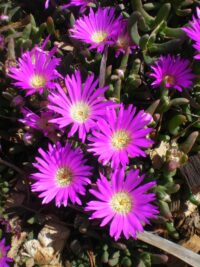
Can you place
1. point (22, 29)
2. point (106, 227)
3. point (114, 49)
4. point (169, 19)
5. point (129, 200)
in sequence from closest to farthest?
point (129, 200), point (106, 227), point (114, 49), point (169, 19), point (22, 29)

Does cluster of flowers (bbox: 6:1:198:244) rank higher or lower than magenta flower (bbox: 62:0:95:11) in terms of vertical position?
lower

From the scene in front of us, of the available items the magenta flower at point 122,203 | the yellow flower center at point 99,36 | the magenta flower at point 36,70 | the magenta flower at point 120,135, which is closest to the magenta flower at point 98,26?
the yellow flower center at point 99,36

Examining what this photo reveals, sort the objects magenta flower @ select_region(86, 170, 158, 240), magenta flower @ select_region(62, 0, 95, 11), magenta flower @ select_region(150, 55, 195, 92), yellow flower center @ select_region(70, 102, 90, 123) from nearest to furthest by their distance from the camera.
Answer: magenta flower @ select_region(86, 170, 158, 240) < yellow flower center @ select_region(70, 102, 90, 123) < magenta flower @ select_region(150, 55, 195, 92) < magenta flower @ select_region(62, 0, 95, 11)

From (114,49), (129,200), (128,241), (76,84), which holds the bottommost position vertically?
(128,241)

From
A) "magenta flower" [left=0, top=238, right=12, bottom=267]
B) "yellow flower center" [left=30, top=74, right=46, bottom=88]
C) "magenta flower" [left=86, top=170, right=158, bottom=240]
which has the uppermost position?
"yellow flower center" [left=30, top=74, right=46, bottom=88]

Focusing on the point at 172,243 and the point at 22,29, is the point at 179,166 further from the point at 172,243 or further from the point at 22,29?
the point at 22,29

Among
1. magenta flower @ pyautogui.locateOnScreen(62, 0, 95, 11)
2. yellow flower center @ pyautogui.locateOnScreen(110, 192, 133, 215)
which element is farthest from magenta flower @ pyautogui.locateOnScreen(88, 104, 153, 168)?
magenta flower @ pyautogui.locateOnScreen(62, 0, 95, 11)

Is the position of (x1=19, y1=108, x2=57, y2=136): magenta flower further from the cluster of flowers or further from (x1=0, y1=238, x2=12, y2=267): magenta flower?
(x1=0, y1=238, x2=12, y2=267): magenta flower

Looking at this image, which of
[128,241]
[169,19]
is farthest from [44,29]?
[128,241]
